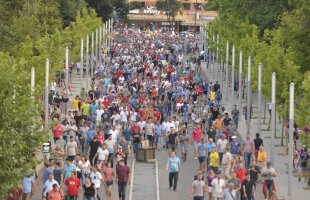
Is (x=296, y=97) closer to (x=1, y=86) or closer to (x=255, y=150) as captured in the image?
(x=255, y=150)

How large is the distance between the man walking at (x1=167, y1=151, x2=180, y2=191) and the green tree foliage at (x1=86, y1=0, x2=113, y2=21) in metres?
77.2

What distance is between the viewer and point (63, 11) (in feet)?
304

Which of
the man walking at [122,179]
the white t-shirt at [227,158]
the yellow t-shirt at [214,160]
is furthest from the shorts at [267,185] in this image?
the man walking at [122,179]

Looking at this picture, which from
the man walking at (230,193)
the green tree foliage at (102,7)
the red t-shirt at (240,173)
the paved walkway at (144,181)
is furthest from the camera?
the green tree foliage at (102,7)

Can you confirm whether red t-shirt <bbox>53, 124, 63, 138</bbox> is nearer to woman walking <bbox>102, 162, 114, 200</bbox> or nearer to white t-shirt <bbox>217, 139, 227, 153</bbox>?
white t-shirt <bbox>217, 139, 227, 153</bbox>

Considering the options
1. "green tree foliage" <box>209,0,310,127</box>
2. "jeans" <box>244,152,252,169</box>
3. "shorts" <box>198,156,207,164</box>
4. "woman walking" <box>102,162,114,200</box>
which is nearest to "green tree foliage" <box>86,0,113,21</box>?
"green tree foliage" <box>209,0,310,127</box>

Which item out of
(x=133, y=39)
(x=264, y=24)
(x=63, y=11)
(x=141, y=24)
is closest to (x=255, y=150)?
(x=264, y=24)

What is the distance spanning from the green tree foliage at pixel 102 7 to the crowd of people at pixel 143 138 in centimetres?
3277

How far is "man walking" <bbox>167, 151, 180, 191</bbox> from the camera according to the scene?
36.0 metres

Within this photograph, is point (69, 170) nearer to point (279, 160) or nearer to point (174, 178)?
point (174, 178)

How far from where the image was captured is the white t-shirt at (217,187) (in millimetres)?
32606

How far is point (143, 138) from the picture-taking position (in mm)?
46125

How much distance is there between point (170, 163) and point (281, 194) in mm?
3460

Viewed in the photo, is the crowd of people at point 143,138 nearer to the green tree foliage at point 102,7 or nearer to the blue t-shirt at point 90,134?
Answer: the blue t-shirt at point 90,134
